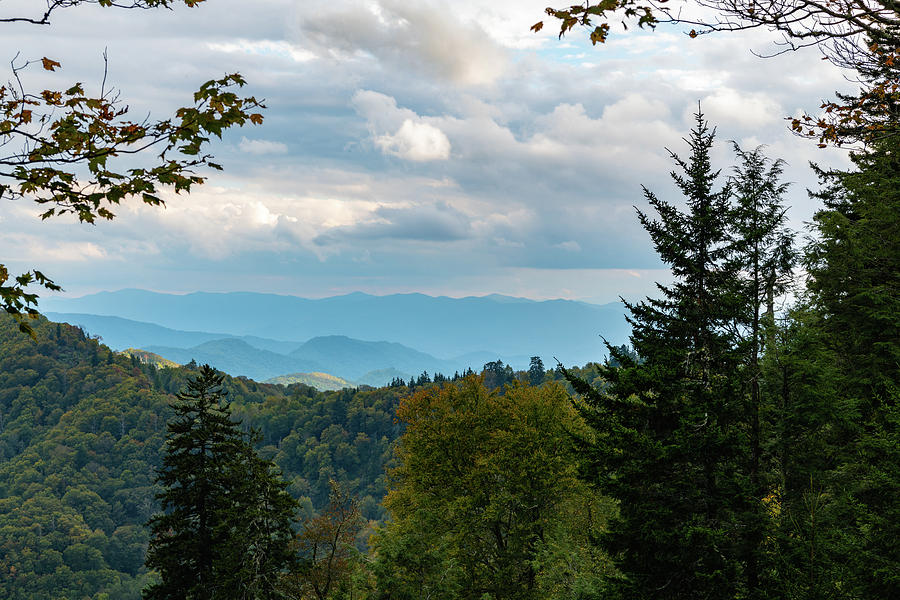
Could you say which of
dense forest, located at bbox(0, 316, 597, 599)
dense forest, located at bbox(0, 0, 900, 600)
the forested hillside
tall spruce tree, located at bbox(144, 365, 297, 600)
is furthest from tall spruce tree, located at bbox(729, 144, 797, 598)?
the forested hillside

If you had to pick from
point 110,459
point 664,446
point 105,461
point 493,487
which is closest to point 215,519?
point 493,487

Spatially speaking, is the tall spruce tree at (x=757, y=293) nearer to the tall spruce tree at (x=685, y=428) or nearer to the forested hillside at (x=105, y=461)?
the tall spruce tree at (x=685, y=428)

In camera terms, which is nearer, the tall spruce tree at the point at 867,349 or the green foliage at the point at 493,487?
the tall spruce tree at the point at 867,349

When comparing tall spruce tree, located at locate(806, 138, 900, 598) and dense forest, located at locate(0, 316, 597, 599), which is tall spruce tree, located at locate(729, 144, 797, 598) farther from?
dense forest, located at locate(0, 316, 597, 599)

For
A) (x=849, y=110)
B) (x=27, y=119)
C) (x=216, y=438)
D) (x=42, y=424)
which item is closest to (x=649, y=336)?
(x=849, y=110)

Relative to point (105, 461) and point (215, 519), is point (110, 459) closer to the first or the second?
point (105, 461)

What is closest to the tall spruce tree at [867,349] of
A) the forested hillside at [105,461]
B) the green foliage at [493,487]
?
the green foliage at [493,487]

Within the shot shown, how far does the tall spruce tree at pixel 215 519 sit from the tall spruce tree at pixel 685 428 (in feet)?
30.8

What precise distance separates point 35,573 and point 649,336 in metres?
127

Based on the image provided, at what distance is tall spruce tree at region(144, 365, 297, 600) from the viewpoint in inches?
661

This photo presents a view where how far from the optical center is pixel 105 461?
157250mm

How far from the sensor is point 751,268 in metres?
17.6

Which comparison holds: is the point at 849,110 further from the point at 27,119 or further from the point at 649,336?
the point at 27,119

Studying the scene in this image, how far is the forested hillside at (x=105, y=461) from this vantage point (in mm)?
108625
